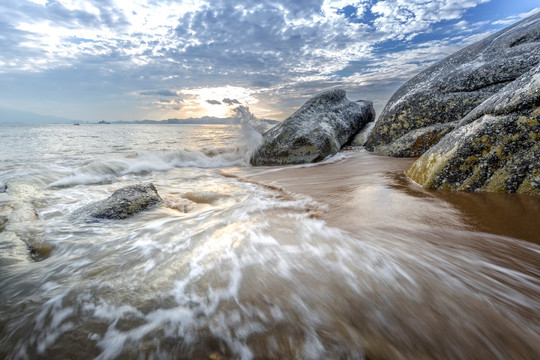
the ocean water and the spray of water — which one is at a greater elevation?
the spray of water

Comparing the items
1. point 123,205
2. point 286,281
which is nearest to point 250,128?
point 123,205

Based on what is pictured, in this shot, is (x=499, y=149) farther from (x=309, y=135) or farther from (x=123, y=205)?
(x=309, y=135)

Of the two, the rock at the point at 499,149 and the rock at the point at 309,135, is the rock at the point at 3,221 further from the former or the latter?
the rock at the point at 309,135

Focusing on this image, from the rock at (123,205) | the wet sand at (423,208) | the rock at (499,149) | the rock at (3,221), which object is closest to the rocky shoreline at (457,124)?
the rock at (499,149)

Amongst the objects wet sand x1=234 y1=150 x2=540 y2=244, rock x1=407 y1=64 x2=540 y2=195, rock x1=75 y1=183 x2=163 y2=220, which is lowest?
rock x1=75 y1=183 x2=163 y2=220

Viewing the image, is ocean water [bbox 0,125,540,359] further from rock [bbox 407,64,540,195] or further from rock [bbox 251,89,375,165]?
rock [bbox 251,89,375,165]

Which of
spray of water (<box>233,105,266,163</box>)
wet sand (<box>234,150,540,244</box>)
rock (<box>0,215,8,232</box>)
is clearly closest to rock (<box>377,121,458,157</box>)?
wet sand (<box>234,150,540,244</box>)

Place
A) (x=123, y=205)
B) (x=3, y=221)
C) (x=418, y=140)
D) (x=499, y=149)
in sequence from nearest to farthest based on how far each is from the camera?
(x=499, y=149) → (x=3, y=221) → (x=123, y=205) → (x=418, y=140)

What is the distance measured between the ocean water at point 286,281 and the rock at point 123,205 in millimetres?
132

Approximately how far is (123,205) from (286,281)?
2457 millimetres

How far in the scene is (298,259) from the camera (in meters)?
1.77

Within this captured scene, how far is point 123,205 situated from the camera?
119 inches

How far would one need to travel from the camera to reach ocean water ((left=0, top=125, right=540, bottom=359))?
1.11 m

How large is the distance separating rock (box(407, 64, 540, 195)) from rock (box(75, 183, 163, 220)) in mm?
3655
